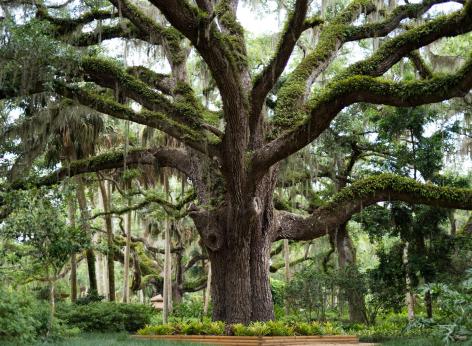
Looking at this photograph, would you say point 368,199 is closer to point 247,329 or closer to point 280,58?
point 247,329

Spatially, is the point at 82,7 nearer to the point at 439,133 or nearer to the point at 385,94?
the point at 385,94

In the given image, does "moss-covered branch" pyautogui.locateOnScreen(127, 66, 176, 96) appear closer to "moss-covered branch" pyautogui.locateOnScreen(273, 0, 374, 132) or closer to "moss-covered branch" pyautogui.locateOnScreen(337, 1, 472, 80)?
"moss-covered branch" pyautogui.locateOnScreen(273, 0, 374, 132)

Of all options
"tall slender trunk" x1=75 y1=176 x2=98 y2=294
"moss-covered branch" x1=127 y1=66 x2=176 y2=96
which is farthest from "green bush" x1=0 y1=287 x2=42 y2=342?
"moss-covered branch" x1=127 y1=66 x2=176 y2=96

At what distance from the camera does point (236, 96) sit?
9.94m

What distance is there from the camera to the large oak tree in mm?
9516

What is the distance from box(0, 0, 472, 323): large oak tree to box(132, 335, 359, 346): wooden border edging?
1.18 meters

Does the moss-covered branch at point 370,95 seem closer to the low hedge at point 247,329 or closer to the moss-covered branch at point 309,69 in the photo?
the moss-covered branch at point 309,69

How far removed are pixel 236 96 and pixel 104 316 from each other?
877 centimetres

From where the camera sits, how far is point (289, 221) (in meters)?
13.1

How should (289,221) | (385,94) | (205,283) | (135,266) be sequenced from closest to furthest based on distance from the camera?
(385,94) < (289,221) < (135,266) < (205,283)

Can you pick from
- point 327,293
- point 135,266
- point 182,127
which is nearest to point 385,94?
point 182,127

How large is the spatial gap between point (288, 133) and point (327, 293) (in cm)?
745

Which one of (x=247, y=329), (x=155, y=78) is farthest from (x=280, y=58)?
(x=155, y=78)

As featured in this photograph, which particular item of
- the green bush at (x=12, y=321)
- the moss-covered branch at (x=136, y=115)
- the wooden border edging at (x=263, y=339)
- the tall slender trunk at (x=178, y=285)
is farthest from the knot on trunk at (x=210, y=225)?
the tall slender trunk at (x=178, y=285)
